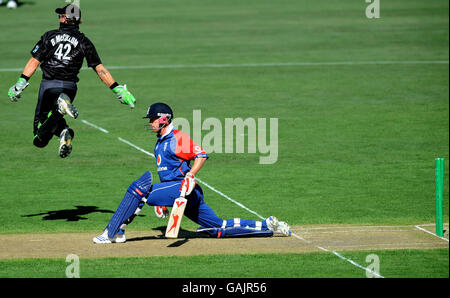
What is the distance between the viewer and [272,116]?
2492 cm

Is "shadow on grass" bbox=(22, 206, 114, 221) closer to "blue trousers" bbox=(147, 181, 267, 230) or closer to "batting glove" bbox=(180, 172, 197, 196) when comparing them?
"blue trousers" bbox=(147, 181, 267, 230)

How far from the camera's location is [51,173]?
19.0 meters

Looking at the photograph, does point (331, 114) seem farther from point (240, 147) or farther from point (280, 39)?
point (280, 39)

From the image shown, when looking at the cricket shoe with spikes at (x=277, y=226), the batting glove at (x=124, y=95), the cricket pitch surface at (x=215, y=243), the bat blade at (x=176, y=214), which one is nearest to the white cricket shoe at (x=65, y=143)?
A: the batting glove at (x=124, y=95)

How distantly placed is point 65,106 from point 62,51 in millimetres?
981

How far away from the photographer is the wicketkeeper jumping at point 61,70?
44.8ft

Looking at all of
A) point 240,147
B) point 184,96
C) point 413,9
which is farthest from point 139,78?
point 413,9

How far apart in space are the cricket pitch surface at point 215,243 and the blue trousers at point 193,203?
0.26 meters

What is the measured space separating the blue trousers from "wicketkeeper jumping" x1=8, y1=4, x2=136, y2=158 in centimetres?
215

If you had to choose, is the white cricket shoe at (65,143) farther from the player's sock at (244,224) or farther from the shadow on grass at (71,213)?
the player's sock at (244,224)

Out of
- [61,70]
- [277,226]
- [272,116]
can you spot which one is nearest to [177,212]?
[277,226]

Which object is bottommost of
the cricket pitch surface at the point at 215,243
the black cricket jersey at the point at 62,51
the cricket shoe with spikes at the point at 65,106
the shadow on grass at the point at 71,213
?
the cricket pitch surface at the point at 215,243

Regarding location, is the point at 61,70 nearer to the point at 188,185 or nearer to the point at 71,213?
the point at 71,213

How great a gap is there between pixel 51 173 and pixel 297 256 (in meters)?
8.83
